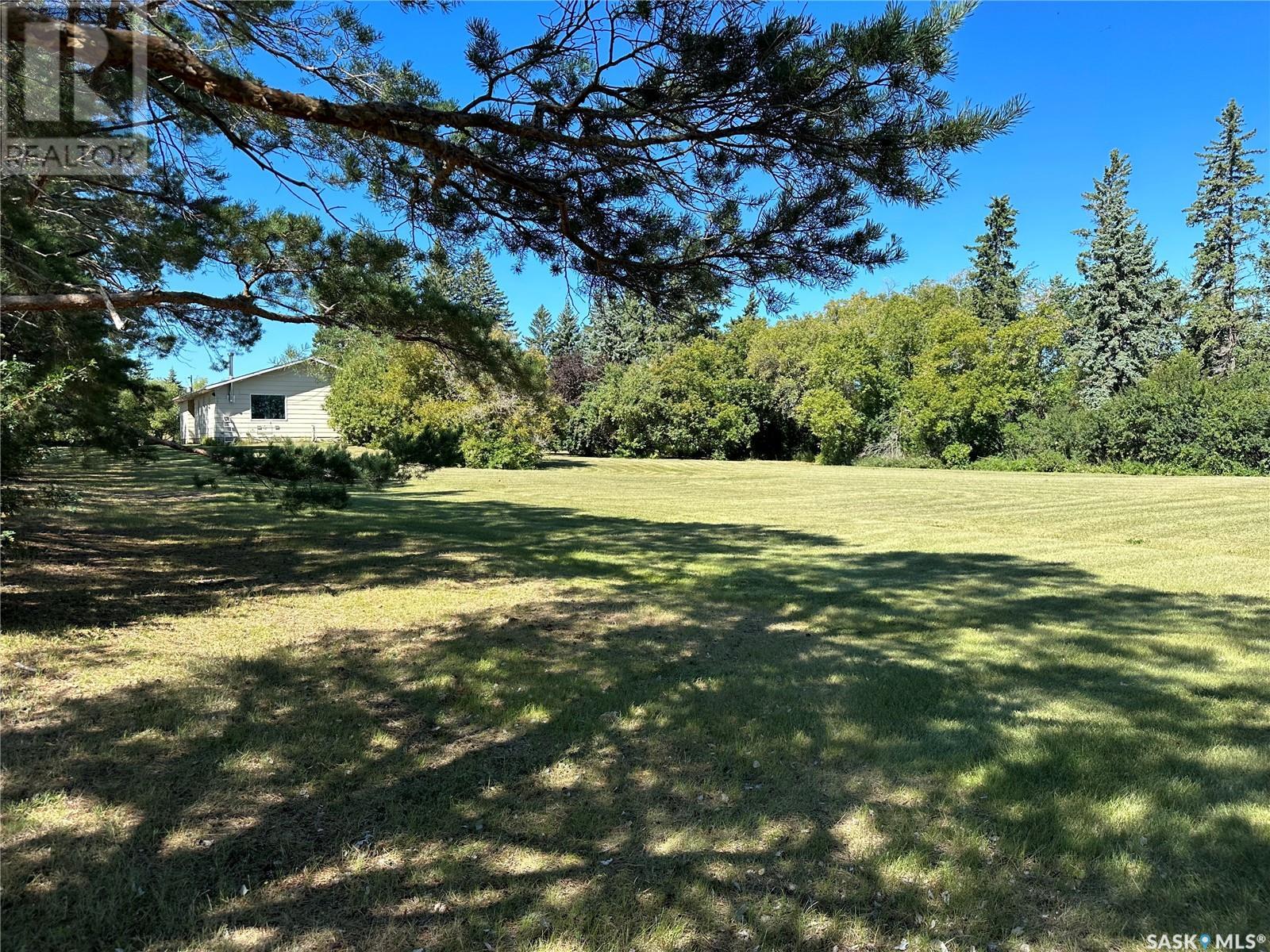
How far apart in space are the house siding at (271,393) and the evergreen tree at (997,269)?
33.2 meters

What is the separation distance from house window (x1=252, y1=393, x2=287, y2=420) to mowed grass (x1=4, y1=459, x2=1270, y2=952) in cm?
2462

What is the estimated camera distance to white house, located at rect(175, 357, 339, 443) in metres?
28.6

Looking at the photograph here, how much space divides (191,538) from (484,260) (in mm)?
4824

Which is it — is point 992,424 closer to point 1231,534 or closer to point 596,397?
point 596,397

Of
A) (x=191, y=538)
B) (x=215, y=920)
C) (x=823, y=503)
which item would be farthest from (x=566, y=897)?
(x=823, y=503)

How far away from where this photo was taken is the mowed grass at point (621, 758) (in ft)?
6.50

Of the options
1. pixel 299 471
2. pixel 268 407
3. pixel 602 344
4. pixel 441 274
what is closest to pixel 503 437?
pixel 268 407

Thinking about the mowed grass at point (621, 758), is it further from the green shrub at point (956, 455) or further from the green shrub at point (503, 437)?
the green shrub at point (956, 455)

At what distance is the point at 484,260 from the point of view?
6406 mm

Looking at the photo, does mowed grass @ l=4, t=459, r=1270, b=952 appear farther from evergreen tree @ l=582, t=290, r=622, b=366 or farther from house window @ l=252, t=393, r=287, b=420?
evergreen tree @ l=582, t=290, r=622, b=366

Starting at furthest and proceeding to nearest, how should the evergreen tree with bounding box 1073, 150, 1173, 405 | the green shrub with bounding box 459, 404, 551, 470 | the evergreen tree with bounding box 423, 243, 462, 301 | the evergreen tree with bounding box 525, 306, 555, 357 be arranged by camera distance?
the evergreen tree with bounding box 525, 306, 555, 357 < the evergreen tree with bounding box 1073, 150, 1173, 405 < the green shrub with bounding box 459, 404, 551, 470 < the evergreen tree with bounding box 423, 243, 462, 301

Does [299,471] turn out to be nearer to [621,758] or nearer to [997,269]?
[621,758]

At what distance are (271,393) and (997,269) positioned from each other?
3751cm

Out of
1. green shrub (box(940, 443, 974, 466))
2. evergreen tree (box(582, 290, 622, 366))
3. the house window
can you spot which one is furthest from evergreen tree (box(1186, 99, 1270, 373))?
the house window
